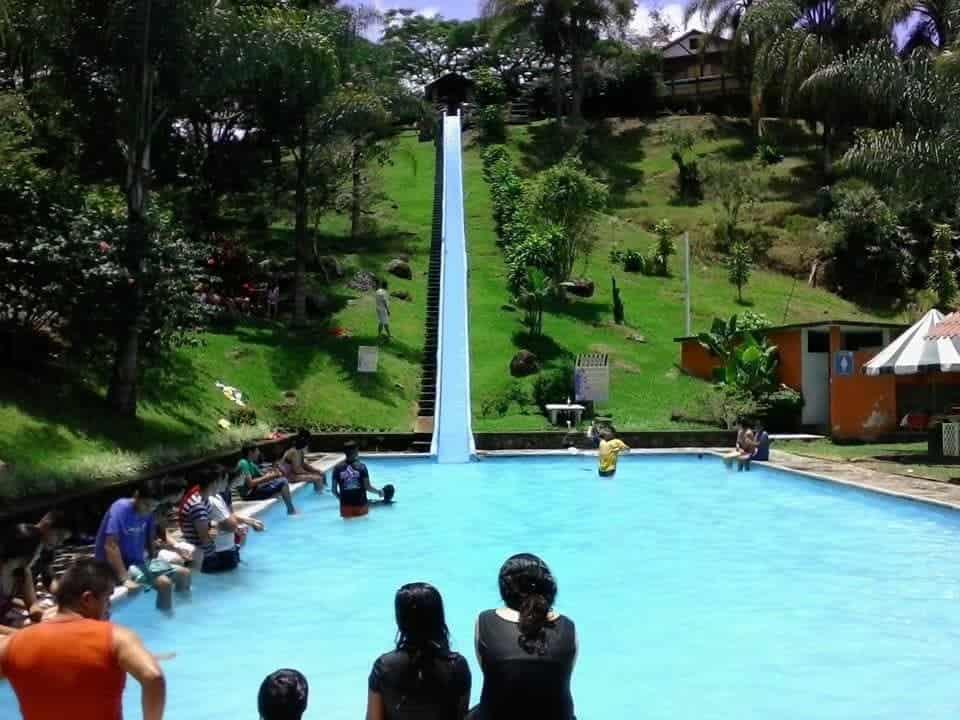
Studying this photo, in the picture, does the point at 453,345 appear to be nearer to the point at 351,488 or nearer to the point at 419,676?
the point at 351,488

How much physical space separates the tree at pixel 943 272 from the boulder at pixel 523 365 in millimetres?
15672

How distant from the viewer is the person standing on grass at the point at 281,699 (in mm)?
3027

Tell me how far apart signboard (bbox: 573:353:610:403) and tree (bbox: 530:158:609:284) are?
7147mm

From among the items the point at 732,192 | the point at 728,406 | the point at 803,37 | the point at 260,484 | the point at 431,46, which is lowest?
the point at 260,484

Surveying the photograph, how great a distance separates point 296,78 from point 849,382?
13.8m

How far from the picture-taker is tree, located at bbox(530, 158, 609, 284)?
97.3 feet

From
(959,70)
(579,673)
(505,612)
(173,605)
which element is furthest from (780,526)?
(505,612)

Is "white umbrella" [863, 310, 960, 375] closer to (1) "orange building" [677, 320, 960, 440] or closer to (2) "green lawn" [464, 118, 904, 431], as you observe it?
(1) "orange building" [677, 320, 960, 440]

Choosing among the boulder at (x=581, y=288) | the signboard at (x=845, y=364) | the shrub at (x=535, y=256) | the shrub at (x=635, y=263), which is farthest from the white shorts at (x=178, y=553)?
the shrub at (x=635, y=263)

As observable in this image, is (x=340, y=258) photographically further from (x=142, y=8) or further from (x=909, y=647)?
(x=909, y=647)

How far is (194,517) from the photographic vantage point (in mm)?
9141

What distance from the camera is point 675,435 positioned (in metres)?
21.2

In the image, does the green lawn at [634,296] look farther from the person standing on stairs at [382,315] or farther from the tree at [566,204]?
the person standing on stairs at [382,315]

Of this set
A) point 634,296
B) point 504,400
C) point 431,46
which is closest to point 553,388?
point 504,400
